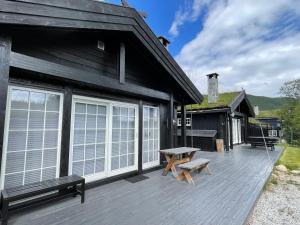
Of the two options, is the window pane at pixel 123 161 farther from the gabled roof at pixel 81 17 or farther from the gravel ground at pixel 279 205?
the gravel ground at pixel 279 205

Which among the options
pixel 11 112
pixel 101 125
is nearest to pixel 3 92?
pixel 11 112

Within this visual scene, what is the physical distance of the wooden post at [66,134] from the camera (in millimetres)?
3030

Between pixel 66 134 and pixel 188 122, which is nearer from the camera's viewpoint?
pixel 66 134

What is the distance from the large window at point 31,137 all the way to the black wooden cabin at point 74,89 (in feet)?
0.04

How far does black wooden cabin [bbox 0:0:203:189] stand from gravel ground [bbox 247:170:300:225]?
9.02 feet

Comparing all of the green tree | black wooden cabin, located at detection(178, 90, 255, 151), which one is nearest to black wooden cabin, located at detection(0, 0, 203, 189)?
black wooden cabin, located at detection(178, 90, 255, 151)

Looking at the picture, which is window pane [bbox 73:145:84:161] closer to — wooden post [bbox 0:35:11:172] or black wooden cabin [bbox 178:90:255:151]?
wooden post [bbox 0:35:11:172]

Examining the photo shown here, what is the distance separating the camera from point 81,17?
107 inches

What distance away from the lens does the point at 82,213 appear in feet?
8.06

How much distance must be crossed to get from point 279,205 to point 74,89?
445 cm

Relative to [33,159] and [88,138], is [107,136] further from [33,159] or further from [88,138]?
[33,159]

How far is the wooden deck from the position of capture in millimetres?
2295

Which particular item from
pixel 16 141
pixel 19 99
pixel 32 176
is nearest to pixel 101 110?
pixel 19 99

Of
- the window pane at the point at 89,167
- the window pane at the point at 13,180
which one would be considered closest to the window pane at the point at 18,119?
the window pane at the point at 13,180
